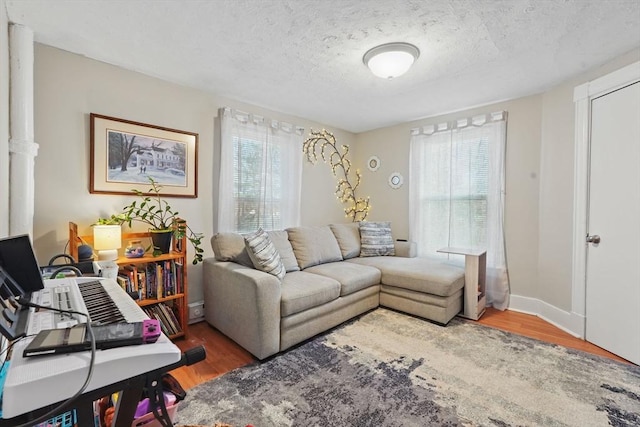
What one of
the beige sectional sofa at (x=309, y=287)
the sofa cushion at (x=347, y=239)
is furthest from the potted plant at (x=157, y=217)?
the sofa cushion at (x=347, y=239)

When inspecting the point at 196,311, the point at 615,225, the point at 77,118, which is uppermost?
the point at 77,118

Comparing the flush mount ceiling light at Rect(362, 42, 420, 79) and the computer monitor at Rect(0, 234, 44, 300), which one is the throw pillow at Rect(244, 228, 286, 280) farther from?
the flush mount ceiling light at Rect(362, 42, 420, 79)

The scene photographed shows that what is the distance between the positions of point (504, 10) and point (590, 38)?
860 millimetres

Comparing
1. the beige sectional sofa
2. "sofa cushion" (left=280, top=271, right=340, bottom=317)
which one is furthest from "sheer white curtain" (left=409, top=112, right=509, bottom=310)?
"sofa cushion" (left=280, top=271, right=340, bottom=317)

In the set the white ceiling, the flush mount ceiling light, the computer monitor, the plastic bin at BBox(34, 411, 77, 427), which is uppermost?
the white ceiling

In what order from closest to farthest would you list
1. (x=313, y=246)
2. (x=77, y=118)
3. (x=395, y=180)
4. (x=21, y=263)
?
(x=21, y=263) < (x=77, y=118) < (x=313, y=246) < (x=395, y=180)

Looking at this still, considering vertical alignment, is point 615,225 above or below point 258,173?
below

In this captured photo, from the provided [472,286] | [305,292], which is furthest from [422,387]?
[472,286]

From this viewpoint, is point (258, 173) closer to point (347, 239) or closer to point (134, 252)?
point (347, 239)

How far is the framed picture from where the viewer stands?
7.74 feet

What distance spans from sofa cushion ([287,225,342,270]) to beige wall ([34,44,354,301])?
42.2 inches

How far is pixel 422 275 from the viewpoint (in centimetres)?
292

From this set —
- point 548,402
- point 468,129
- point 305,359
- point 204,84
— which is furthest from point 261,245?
point 468,129

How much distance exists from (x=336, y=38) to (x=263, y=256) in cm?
174
